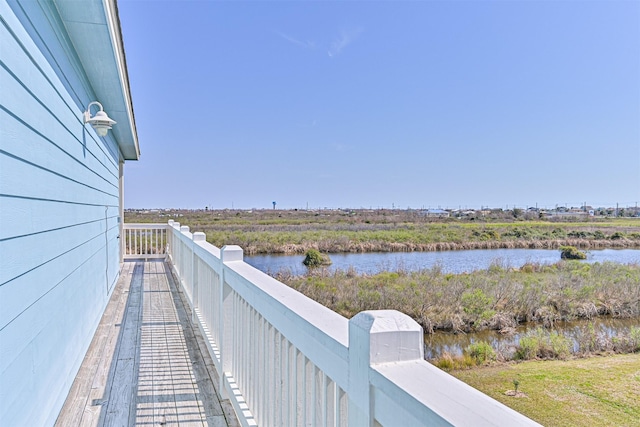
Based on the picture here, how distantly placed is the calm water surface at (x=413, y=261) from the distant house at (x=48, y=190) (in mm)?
8669

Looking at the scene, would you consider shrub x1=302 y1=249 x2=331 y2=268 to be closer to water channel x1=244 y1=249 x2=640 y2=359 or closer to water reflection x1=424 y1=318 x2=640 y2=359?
water channel x1=244 y1=249 x2=640 y2=359

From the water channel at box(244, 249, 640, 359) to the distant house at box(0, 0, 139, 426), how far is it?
4.83 m

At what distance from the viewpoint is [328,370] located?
3.27ft

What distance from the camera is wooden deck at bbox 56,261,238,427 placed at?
223cm

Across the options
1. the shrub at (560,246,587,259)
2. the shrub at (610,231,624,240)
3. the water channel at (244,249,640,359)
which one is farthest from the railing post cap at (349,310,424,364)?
the shrub at (610,231,624,240)

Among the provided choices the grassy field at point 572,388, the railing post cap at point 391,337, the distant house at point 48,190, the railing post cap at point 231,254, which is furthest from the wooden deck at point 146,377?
the grassy field at point 572,388

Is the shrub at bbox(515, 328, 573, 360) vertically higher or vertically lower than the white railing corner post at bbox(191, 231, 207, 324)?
lower

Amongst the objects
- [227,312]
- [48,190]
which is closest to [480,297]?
[227,312]

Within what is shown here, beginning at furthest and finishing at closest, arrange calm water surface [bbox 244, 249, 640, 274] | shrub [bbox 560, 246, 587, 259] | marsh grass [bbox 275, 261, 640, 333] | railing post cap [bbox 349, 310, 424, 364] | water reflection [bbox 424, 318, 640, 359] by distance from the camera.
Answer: shrub [bbox 560, 246, 587, 259], calm water surface [bbox 244, 249, 640, 274], marsh grass [bbox 275, 261, 640, 333], water reflection [bbox 424, 318, 640, 359], railing post cap [bbox 349, 310, 424, 364]

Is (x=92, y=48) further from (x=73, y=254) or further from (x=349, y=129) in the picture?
(x=349, y=129)

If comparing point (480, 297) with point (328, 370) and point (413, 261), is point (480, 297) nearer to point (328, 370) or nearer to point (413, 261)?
point (413, 261)

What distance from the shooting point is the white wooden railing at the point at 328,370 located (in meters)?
0.63

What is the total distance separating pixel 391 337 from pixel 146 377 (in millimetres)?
2543

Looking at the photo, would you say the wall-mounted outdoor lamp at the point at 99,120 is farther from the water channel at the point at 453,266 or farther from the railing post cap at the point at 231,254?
the water channel at the point at 453,266
